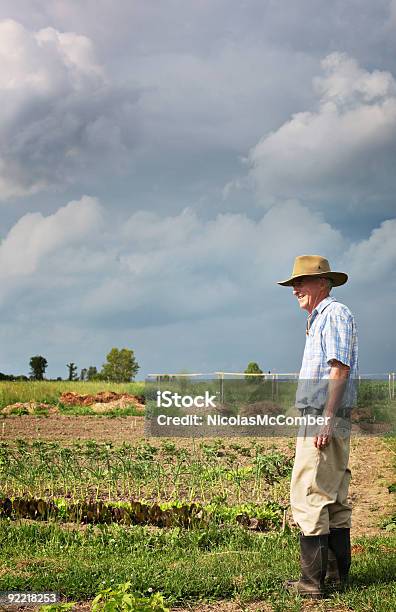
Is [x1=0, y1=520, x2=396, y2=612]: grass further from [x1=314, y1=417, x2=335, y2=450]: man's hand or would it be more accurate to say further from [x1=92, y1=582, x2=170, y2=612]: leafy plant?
[x1=314, y1=417, x2=335, y2=450]: man's hand

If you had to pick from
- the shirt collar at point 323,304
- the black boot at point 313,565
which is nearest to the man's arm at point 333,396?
the shirt collar at point 323,304

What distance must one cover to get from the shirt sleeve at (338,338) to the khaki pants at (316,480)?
46 centimetres

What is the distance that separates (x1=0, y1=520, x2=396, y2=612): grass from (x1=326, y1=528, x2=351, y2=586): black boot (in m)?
0.09

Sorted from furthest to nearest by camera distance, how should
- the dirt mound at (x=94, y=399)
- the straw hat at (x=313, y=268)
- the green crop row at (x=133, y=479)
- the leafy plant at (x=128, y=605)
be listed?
the dirt mound at (x=94, y=399) → the green crop row at (x=133, y=479) → the straw hat at (x=313, y=268) → the leafy plant at (x=128, y=605)

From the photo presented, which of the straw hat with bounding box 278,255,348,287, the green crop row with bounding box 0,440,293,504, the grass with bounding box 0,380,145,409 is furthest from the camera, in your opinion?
the grass with bounding box 0,380,145,409

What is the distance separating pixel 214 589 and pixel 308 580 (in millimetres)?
571

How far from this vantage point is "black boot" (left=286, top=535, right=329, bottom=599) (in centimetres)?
429

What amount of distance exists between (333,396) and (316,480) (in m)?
0.50

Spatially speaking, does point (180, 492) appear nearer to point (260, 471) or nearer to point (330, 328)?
point (260, 471)

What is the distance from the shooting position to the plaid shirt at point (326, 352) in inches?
167

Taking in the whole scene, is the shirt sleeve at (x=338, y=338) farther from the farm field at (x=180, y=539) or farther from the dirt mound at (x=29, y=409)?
the dirt mound at (x=29, y=409)

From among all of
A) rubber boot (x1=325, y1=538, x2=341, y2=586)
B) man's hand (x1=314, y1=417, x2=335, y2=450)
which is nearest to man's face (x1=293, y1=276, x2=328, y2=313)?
man's hand (x1=314, y1=417, x2=335, y2=450)

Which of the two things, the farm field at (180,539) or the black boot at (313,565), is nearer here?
the black boot at (313,565)

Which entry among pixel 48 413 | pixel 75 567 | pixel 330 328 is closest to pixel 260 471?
pixel 75 567
